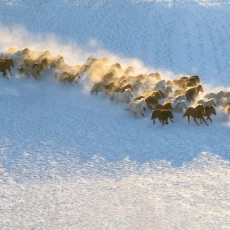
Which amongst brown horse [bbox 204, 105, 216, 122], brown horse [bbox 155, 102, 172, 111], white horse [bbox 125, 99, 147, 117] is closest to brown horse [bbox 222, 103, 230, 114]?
brown horse [bbox 204, 105, 216, 122]

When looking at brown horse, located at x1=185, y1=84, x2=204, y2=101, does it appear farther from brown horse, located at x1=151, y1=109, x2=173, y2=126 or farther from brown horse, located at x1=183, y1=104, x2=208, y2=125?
brown horse, located at x1=151, y1=109, x2=173, y2=126

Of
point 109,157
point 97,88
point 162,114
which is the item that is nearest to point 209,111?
point 162,114

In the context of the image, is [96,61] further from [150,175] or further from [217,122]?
[150,175]

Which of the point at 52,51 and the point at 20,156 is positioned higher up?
the point at 52,51

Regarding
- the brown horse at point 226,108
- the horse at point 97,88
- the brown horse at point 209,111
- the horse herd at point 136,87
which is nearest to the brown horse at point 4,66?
the horse herd at point 136,87

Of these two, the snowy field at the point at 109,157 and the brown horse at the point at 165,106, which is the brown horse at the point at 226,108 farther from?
the brown horse at the point at 165,106

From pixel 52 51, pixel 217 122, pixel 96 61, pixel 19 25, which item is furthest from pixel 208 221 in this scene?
pixel 19 25

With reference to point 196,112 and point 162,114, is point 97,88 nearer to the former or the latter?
point 162,114
